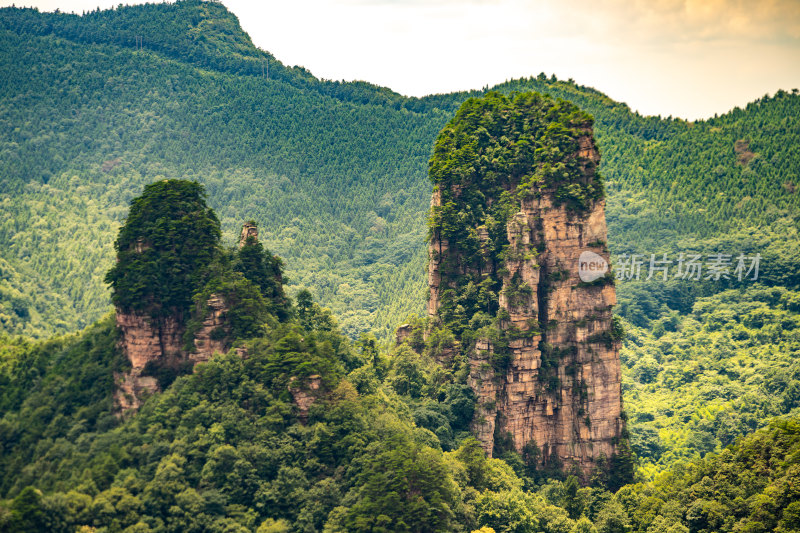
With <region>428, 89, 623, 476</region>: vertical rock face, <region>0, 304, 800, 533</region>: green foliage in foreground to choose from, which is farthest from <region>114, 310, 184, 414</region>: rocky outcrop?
<region>428, 89, 623, 476</region>: vertical rock face

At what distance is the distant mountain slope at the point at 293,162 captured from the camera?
408 ft

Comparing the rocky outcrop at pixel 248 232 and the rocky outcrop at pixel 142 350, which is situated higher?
the rocky outcrop at pixel 248 232

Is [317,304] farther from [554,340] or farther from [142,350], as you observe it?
[142,350]

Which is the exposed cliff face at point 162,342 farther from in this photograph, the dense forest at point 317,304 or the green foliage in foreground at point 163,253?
the dense forest at point 317,304

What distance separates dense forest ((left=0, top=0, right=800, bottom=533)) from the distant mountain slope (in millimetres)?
372

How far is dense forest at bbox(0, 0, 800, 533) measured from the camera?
5866 cm

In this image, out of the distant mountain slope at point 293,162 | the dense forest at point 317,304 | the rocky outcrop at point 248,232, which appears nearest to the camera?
the dense forest at point 317,304

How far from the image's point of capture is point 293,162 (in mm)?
153750

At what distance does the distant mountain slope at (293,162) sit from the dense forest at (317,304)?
1.22ft

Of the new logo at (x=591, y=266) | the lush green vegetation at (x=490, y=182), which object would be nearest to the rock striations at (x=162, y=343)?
the lush green vegetation at (x=490, y=182)

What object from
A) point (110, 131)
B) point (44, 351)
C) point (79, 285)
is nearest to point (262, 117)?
point (110, 131)

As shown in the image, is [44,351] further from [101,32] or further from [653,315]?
[101,32]

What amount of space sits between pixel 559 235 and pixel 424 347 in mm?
12051

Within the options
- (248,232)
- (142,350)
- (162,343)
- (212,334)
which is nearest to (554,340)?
(248,232)
